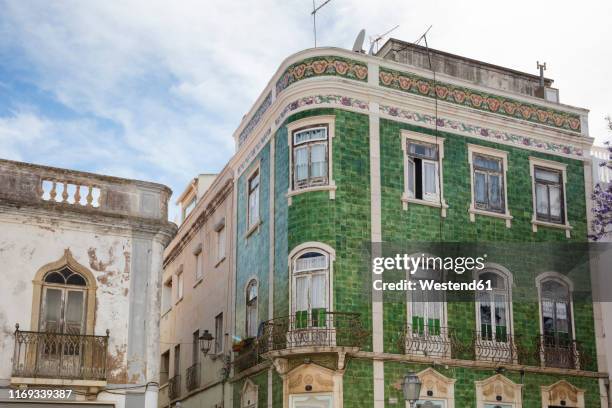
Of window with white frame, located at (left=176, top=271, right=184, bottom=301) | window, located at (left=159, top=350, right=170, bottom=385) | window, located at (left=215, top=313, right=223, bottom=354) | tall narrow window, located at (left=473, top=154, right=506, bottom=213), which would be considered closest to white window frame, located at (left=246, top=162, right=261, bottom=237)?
window, located at (left=215, top=313, right=223, bottom=354)

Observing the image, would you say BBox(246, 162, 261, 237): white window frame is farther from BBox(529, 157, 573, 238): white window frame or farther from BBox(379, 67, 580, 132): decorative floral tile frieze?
BBox(529, 157, 573, 238): white window frame

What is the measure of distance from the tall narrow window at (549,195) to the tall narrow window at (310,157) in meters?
6.75

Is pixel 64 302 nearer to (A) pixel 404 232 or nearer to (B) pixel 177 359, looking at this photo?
(A) pixel 404 232

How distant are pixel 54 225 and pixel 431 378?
9.78m

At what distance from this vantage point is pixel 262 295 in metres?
25.9

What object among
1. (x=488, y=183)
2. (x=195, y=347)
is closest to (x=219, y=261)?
(x=195, y=347)

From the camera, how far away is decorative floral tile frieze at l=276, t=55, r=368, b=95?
24844 mm

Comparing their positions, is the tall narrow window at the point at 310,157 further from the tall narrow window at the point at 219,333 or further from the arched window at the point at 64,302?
the tall narrow window at the point at 219,333

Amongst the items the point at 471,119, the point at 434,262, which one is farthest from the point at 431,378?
the point at 471,119

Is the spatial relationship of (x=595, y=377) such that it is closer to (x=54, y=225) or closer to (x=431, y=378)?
(x=431, y=378)

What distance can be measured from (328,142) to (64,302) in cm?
763

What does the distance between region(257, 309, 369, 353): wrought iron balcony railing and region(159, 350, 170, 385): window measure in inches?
513

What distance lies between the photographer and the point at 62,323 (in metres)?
21.4

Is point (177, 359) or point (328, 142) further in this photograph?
point (177, 359)
